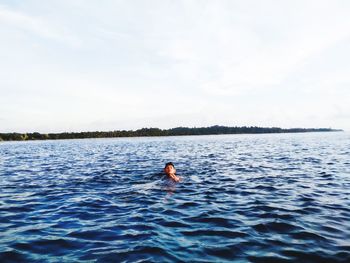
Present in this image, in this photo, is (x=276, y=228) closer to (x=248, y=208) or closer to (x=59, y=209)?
(x=248, y=208)

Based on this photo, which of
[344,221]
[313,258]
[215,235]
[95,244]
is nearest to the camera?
[313,258]

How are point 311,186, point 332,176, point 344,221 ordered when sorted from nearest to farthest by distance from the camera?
1. point 344,221
2. point 311,186
3. point 332,176

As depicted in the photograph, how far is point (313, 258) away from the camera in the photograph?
25.1ft

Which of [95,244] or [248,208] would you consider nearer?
[95,244]

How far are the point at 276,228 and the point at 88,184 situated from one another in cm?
1258

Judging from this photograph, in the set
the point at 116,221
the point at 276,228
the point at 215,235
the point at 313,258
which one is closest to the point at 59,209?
the point at 116,221

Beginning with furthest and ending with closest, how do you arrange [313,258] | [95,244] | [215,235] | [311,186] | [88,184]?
1. [88,184]
2. [311,186]
3. [215,235]
4. [95,244]
5. [313,258]


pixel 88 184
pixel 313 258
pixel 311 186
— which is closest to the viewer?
pixel 313 258

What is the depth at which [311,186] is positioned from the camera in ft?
56.4

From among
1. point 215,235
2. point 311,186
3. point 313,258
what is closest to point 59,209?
point 215,235

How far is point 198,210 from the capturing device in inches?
494

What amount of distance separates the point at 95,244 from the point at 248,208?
21.1 feet

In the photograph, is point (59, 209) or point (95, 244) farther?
point (59, 209)

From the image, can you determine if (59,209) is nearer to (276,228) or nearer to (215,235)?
(215,235)
